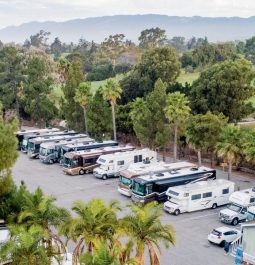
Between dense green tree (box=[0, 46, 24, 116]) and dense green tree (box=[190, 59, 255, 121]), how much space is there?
94.6ft

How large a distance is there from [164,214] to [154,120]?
17.0 m

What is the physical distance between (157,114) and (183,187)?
44.6 feet

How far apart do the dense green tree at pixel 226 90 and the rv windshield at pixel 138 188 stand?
21.5 metres

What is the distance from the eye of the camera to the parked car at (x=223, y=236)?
32500 millimetres

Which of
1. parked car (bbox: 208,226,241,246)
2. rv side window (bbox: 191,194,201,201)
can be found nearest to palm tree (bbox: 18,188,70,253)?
parked car (bbox: 208,226,241,246)

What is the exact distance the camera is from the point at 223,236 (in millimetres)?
32500

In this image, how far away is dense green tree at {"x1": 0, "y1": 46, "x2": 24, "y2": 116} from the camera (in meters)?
76.1

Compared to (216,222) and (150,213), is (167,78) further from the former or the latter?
(150,213)

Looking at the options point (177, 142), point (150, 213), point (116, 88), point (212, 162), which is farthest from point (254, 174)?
point (150, 213)

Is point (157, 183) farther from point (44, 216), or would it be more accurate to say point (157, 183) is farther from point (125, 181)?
point (44, 216)

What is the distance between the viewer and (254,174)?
49.8 metres

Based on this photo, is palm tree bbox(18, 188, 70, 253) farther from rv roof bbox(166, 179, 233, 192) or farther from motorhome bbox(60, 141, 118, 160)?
motorhome bbox(60, 141, 118, 160)

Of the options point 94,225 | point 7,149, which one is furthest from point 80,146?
point 94,225

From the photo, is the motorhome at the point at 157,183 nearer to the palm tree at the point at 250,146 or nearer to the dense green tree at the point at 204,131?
the palm tree at the point at 250,146
